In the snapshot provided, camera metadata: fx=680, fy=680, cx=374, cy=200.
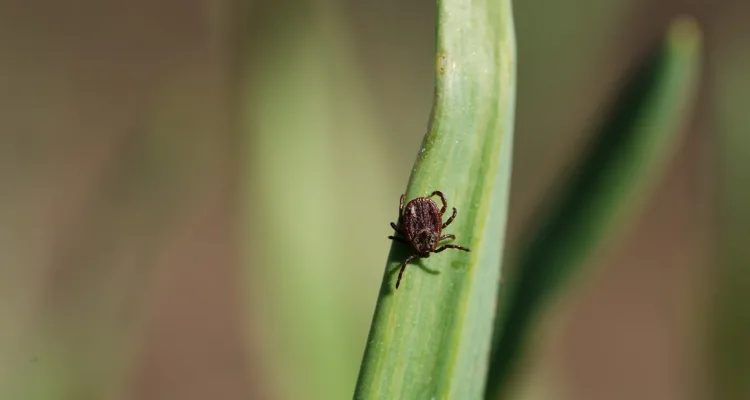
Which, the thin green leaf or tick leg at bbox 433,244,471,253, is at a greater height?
the thin green leaf

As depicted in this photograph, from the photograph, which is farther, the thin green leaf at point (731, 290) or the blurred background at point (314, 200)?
the blurred background at point (314, 200)

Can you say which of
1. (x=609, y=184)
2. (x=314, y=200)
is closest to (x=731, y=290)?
(x=609, y=184)

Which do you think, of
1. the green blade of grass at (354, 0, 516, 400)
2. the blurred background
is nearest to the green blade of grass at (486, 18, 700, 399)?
the blurred background

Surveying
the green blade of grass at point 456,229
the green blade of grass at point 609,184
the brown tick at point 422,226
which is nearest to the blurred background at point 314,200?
the green blade of grass at point 609,184

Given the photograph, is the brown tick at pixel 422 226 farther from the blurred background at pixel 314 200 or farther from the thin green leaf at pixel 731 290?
the thin green leaf at pixel 731 290

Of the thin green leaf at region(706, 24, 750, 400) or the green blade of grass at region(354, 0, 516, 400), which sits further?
the thin green leaf at region(706, 24, 750, 400)

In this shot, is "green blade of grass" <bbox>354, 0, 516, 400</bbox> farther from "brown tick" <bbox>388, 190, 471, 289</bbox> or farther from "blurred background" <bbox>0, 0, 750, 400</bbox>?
"blurred background" <bbox>0, 0, 750, 400</bbox>
